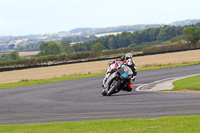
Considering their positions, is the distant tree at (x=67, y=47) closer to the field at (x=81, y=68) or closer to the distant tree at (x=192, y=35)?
the distant tree at (x=192, y=35)

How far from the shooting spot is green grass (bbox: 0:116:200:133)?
366 inches

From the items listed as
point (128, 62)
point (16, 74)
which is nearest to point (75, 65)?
point (16, 74)

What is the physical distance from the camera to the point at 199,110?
12047 mm

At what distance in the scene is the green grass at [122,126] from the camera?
366 inches

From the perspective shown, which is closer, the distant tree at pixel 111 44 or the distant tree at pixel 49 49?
the distant tree at pixel 49 49

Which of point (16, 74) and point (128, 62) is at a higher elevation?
point (128, 62)

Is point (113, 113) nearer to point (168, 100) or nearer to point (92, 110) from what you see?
point (92, 110)

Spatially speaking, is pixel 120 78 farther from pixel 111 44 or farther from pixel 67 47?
pixel 111 44

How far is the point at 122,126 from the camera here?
10.3 m

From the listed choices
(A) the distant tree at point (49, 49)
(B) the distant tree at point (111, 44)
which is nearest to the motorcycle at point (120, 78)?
(A) the distant tree at point (49, 49)

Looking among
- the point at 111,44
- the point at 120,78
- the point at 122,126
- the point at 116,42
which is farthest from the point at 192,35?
the point at 122,126

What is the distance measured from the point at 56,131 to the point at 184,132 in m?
3.44

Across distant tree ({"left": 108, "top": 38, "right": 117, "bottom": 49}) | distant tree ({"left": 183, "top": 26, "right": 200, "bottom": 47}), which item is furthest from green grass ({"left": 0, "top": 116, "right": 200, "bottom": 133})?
distant tree ({"left": 108, "top": 38, "right": 117, "bottom": 49})

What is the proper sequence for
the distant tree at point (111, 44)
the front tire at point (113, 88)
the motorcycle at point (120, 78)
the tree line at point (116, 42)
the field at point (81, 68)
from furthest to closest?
the distant tree at point (111, 44)
the tree line at point (116, 42)
the field at point (81, 68)
the front tire at point (113, 88)
the motorcycle at point (120, 78)
